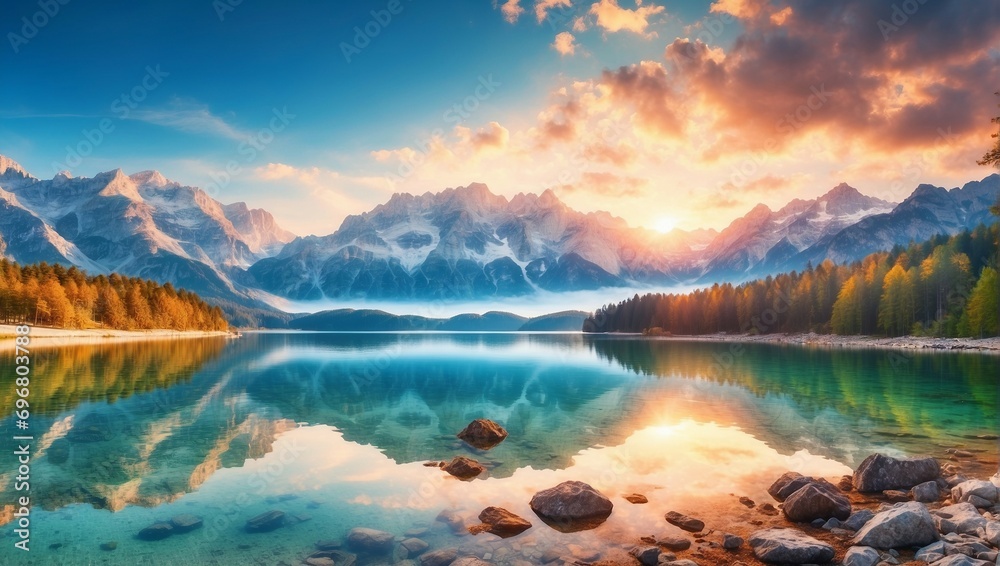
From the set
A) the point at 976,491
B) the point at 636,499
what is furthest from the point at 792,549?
the point at 976,491

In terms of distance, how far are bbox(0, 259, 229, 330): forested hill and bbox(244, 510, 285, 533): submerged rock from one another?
473 ft

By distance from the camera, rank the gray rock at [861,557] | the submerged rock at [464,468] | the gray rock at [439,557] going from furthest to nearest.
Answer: the submerged rock at [464,468]
the gray rock at [439,557]
the gray rock at [861,557]

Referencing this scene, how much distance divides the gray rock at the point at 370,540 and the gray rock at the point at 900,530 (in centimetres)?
1339

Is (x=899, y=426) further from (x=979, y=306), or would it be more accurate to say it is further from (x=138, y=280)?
(x=138, y=280)

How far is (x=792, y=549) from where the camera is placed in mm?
12922

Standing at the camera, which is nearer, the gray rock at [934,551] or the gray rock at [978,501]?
the gray rock at [934,551]

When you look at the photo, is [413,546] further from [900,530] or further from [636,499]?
[900,530]

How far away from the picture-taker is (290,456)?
2536 centimetres

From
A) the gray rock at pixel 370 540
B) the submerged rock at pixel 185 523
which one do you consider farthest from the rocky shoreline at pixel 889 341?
the submerged rock at pixel 185 523

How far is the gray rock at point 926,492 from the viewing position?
17750 mm

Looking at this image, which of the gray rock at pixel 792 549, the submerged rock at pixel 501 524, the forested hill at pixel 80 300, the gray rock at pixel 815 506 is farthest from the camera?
the forested hill at pixel 80 300

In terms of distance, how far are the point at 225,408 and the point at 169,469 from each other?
59.7 feet

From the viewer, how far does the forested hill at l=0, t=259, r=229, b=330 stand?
11781 cm

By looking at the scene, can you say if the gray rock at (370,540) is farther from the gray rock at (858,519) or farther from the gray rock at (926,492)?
the gray rock at (926,492)
